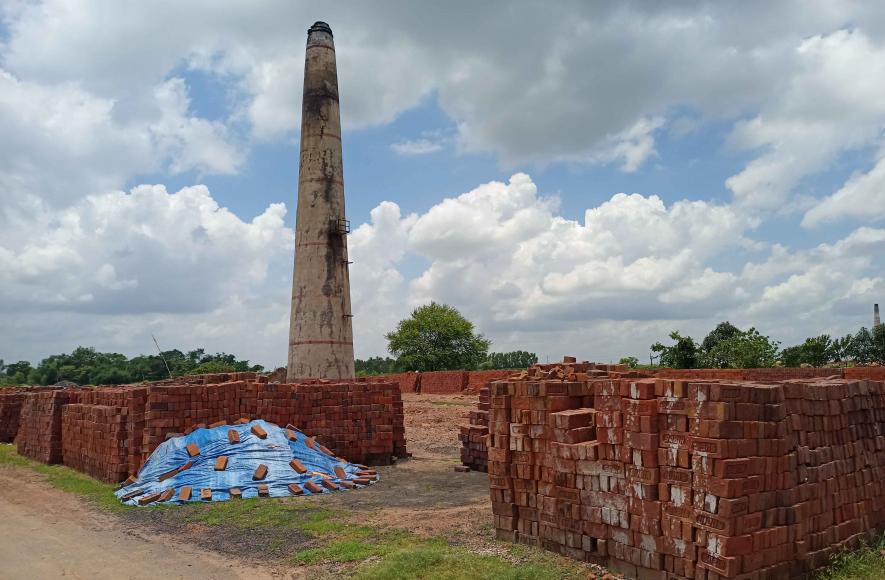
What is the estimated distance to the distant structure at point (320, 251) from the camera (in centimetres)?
2033

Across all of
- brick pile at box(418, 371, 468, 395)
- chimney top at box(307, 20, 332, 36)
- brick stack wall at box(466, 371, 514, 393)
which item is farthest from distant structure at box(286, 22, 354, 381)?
brick pile at box(418, 371, 468, 395)

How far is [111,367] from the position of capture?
58.2m

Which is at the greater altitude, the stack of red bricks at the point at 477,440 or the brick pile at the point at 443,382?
the brick pile at the point at 443,382

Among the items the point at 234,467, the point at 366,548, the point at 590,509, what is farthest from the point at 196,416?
the point at 590,509

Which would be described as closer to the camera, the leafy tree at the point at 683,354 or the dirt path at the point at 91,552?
the dirt path at the point at 91,552

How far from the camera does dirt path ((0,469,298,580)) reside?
7.57 metres

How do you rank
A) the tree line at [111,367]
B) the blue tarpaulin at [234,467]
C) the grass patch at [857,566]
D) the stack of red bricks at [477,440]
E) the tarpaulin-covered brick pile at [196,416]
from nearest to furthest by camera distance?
the grass patch at [857,566]
the blue tarpaulin at [234,467]
the tarpaulin-covered brick pile at [196,416]
the stack of red bricks at [477,440]
the tree line at [111,367]

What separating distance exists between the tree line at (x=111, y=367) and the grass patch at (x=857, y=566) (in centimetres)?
4786

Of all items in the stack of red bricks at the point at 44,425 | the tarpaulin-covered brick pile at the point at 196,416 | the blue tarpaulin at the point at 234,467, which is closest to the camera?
the blue tarpaulin at the point at 234,467

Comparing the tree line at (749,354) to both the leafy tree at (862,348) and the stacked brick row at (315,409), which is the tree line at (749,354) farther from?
the stacked brick row at (315,409)

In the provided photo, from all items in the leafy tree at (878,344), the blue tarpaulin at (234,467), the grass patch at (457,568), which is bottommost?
the grass patch at (457,568)

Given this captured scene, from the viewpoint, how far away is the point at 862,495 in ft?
24.2

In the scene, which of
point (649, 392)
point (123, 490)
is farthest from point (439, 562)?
point (123, 490)

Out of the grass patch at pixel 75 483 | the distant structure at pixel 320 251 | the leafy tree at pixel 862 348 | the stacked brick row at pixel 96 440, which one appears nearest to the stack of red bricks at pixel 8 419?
the grass patch at pixel 75 483
